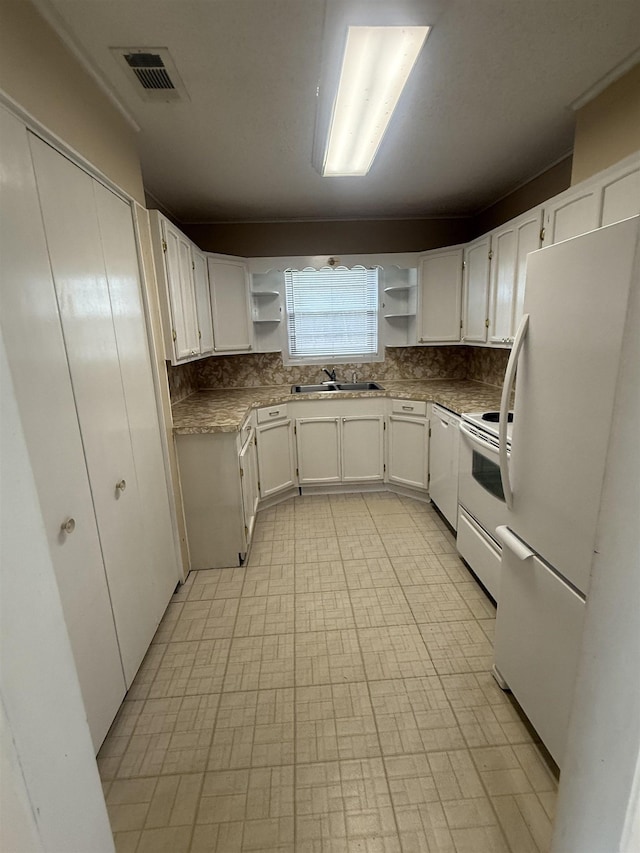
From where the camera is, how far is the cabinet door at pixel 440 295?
3.50m

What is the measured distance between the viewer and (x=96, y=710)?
4.66 feet

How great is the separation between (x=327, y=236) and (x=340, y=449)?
2022 millimetres

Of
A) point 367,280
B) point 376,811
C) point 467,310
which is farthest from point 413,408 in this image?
point 376,811

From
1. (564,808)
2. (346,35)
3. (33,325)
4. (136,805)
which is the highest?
(346,35)

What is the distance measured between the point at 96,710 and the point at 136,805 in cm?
32

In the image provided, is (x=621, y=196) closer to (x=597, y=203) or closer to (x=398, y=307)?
(x=597, y=203)

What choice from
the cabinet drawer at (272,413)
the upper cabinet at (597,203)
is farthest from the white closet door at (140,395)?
the upper cabinet at (597,203)

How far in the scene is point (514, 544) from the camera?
1490 mm

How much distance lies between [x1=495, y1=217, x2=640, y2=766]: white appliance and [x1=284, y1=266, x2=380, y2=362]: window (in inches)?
107

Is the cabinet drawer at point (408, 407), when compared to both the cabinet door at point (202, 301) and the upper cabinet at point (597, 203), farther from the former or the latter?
the cabinet door at point (202, 301)

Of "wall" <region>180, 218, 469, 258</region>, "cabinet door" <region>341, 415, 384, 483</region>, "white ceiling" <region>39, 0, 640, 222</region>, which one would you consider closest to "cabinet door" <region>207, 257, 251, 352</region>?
"wall" <region>180, 218, 469, 258</region>

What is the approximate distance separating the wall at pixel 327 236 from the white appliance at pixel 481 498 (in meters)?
2.14

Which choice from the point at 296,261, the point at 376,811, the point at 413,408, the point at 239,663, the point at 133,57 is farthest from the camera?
the point at 296,261

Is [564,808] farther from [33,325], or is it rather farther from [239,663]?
[33,325]
